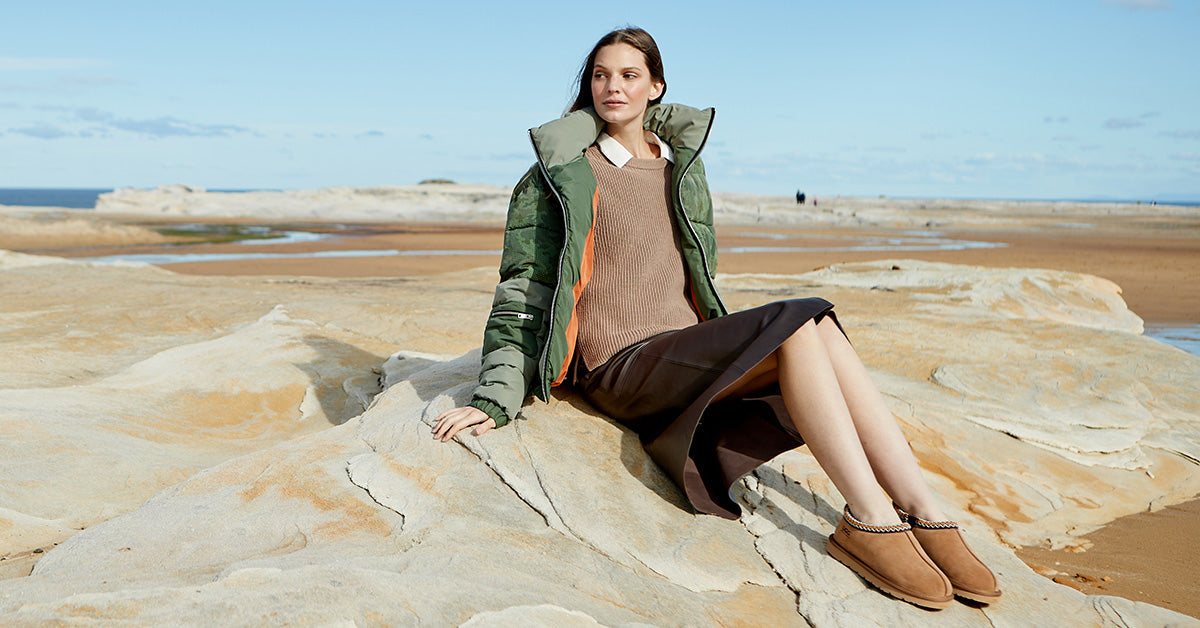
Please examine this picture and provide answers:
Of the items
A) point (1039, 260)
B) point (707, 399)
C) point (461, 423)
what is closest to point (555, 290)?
point (461, 423)

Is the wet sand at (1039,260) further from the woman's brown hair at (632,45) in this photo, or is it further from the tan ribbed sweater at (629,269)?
the woman's brown hair at (632,45)

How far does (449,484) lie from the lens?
2.81 meters

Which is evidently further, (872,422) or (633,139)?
(633,139)

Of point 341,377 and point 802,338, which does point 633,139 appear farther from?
point 341,377

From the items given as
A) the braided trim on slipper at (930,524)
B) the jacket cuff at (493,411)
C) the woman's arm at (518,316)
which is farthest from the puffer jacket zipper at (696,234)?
the braided trim on slipper at (930,524)

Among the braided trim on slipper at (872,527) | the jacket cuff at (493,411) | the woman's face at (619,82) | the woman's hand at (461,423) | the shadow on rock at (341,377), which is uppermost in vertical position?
the woman's face at (619,82)

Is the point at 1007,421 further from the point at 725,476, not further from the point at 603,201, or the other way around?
the point at 603,201

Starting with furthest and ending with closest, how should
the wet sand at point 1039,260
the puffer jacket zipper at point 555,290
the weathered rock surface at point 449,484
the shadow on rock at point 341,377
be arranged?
the shadow on rock at point 341,377
the wet sand at point 1039,260
the puffer jacket zipper at point 555,290
the weathered rock surface at point 449,484

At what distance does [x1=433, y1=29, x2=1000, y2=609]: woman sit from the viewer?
100 inches

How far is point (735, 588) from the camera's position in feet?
8.38

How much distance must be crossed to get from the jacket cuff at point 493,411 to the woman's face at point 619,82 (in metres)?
1.23

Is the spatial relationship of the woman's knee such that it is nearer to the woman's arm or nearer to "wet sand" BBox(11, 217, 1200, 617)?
the woman's arm

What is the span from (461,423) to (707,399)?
37.2 inches

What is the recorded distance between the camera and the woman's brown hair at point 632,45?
3.33 meters
